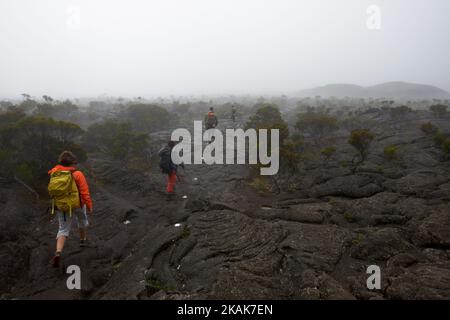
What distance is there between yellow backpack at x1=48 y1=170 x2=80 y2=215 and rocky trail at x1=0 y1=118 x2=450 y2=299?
1.52m

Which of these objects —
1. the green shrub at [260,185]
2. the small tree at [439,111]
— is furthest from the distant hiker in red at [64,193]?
the small tree at [439,111]

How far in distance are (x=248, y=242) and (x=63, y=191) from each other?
13.6 ft

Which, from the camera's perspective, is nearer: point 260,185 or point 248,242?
point 248,242

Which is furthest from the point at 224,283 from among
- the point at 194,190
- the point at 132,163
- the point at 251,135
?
the point at 251,135

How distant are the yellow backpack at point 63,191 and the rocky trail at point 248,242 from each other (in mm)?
1517

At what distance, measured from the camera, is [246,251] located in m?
6.18

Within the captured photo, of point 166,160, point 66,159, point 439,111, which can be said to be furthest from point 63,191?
point 439,111

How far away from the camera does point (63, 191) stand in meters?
5.48

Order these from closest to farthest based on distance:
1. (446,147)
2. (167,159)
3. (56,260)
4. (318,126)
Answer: (56,260), (167,159), (446,147), (318,126)

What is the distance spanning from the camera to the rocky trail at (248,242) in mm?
5035

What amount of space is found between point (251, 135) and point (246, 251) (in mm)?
11977

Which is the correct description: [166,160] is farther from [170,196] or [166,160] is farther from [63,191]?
[63,191]

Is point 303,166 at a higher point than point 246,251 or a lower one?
higher
